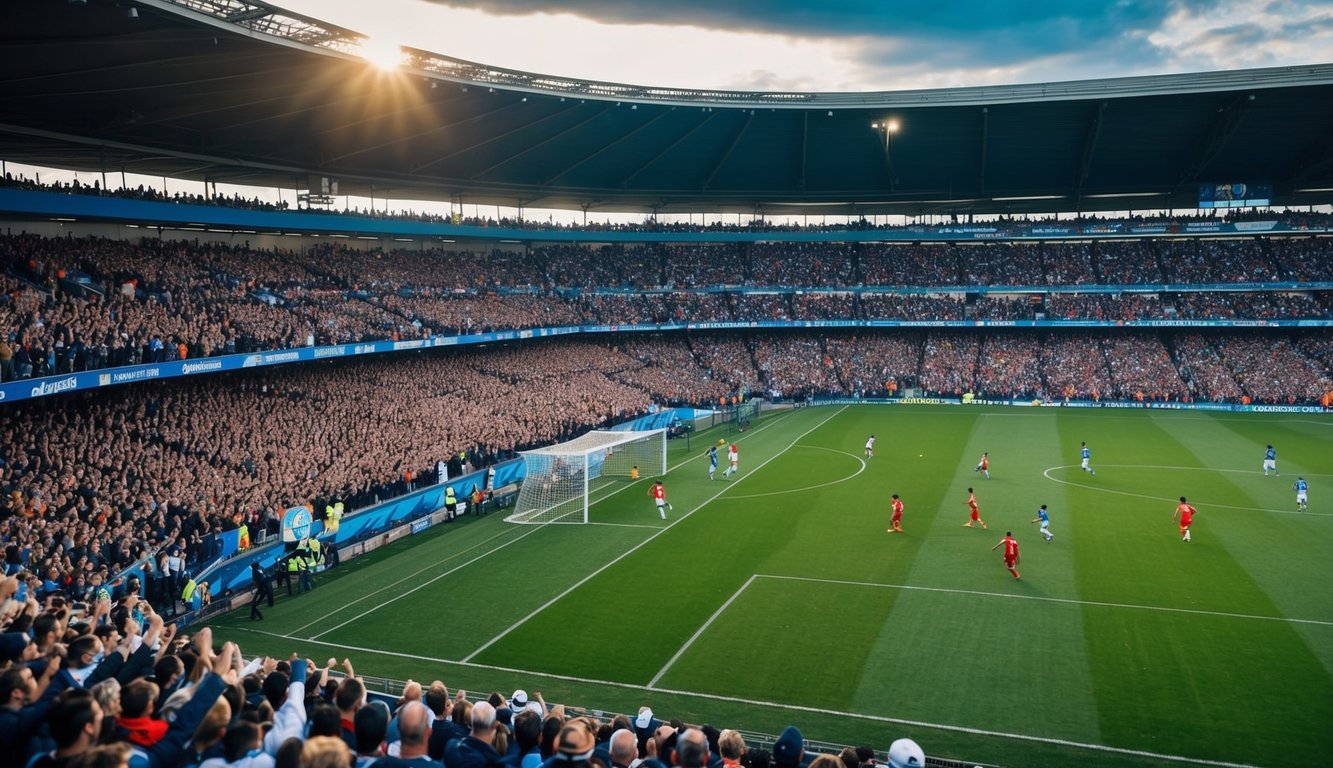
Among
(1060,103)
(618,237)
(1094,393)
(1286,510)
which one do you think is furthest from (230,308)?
(1094,393)

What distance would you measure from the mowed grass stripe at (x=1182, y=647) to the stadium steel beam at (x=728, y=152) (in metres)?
33.6

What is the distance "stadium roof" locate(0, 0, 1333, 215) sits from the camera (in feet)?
89.9

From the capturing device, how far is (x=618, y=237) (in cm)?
Answer: 6294

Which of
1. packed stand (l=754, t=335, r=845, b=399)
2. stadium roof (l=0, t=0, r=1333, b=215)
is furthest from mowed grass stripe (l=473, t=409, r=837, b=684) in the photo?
packed stand (l=754, t=335, r=845, b=399)

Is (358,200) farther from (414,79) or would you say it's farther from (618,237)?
(618,237)

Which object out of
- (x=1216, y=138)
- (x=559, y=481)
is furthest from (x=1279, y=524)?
(x=1216, y=138)

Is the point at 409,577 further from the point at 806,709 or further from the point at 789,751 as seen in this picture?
the point at 789,751

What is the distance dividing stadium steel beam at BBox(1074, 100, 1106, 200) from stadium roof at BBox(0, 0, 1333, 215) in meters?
0.33

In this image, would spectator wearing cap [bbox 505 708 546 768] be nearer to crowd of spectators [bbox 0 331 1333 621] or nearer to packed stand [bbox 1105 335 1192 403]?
crowd of spectators [bbox 0 331 1333 621]

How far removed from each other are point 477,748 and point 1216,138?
57987 millimetres

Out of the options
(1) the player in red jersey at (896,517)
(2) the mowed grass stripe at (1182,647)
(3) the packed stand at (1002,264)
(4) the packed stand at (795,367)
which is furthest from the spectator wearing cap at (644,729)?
(3) the packed stand at (1002,264)

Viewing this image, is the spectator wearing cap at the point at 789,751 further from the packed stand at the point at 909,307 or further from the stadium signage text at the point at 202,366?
the packed stand at the point at 909,307

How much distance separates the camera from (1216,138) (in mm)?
50906

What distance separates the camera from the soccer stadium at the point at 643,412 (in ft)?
48.1
